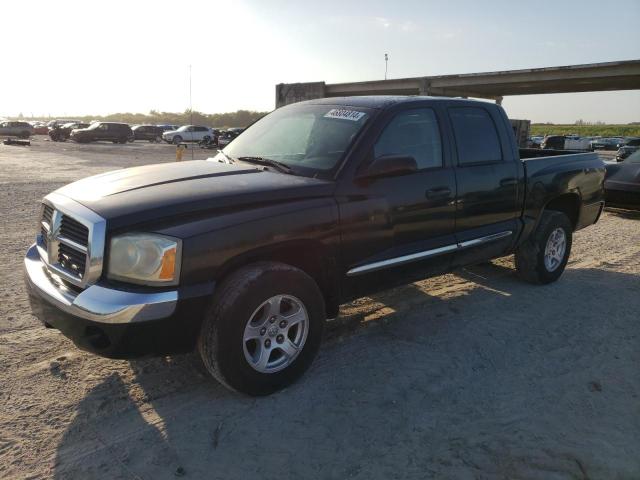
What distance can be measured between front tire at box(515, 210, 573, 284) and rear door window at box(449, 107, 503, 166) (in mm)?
1175

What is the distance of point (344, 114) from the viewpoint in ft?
Answer: 12.9

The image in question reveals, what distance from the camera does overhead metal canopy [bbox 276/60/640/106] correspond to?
1469 inches

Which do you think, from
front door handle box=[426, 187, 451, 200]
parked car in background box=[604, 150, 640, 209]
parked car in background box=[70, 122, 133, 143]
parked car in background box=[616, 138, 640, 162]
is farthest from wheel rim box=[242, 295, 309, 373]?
parked car in background box=[70, 122, 133, 143]

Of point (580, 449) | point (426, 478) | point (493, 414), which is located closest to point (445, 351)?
point (493, 414)

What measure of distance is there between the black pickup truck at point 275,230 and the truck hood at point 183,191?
0.04 feet

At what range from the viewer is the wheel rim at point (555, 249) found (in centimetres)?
552

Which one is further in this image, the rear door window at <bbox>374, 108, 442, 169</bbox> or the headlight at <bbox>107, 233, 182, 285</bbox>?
the rear door window at <bbox>374, 108, 442, 169</bbox>

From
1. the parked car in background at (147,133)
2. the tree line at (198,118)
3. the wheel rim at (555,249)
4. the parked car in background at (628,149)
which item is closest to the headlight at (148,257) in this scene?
the wheel rim at (555,249)

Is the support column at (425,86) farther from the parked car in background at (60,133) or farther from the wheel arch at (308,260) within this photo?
the wheel arch at (308,260)

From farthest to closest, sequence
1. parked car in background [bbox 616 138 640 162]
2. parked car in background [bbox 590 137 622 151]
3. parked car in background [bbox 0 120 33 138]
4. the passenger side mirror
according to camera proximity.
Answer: parked car in background [bbox 590 137 622 151] < parked car in background [bbox 0 120 33 138] < parked car in background [bbox 616 138 640 162] < the passenger side mirror

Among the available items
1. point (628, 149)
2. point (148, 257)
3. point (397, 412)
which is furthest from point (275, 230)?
point (628, 149)

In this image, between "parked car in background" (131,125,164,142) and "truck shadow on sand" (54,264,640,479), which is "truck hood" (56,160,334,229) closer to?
"truck shadow on sand" (54,264,640,479)

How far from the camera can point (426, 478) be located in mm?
2502

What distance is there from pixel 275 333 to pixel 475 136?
265 cm
